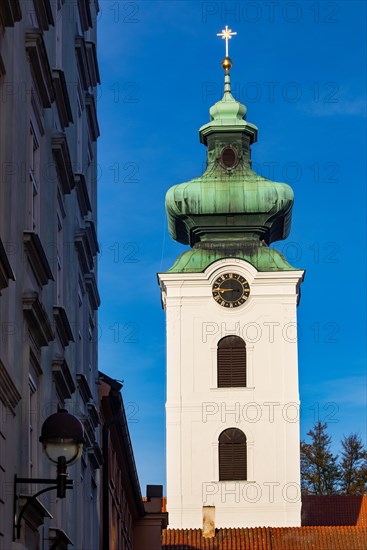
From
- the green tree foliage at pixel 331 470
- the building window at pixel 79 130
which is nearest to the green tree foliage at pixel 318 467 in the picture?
the green tree foliage at pixel 331 470

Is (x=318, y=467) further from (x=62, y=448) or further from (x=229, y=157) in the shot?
(x=62, y=448)

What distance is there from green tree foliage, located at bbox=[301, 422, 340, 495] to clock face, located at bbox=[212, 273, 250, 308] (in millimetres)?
10306

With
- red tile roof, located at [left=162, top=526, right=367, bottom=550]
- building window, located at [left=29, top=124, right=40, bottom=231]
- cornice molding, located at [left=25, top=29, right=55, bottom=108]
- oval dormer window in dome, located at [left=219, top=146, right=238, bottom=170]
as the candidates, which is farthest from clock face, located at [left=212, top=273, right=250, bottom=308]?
building window, located at [left=29, top=124, right=40, bottom=231]

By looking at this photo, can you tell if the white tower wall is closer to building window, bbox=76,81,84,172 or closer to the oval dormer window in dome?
the oval dormer window in dome

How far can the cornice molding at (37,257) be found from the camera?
427 inches

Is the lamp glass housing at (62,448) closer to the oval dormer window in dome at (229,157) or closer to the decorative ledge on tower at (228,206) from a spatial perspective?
the decorative ledge on tower at (228,206)

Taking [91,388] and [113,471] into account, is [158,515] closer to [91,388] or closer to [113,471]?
[113,471]

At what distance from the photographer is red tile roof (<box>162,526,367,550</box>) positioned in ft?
159

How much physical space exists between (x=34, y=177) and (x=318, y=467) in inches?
2001

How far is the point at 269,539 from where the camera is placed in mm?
48812

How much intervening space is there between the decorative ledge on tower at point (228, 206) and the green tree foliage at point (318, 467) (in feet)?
31.6

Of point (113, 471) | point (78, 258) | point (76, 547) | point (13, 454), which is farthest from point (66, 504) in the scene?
point (113, 471)

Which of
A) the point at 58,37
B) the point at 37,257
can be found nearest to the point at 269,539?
the point at 58,37

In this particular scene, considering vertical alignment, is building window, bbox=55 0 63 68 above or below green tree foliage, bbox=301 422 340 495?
below
